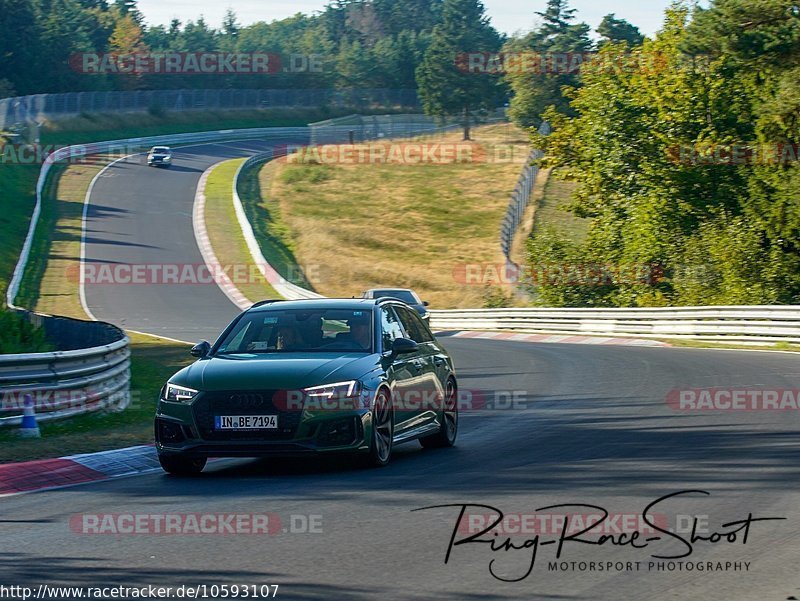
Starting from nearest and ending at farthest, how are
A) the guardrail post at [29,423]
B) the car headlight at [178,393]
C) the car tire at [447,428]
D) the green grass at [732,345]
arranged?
the car headlight at [178,393] < the car tire at [447,428] < the guardrail post at [29,423] < the green grass at [732,345]

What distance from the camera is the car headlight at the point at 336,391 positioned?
10.1 meters

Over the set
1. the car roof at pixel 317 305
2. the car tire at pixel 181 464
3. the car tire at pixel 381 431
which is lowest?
the car tire at pixel 181 464

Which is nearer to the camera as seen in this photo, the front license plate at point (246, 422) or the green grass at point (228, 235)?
the front license plate at point (246, 422)

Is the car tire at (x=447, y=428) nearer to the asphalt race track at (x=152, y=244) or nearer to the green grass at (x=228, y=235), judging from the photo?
the asphalt race track at (x=152, y=244)

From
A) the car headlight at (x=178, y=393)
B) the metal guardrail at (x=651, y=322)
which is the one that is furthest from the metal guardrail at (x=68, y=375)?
the metal guardrail at (x=651, y=322)

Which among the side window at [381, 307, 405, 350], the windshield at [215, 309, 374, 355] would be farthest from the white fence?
the windshield at [215, 309, 374, 355]

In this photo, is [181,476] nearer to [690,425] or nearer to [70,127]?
[690,425]

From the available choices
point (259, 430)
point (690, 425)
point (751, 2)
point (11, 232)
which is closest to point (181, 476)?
point (259, 430)

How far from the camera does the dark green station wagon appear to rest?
10.1 metres

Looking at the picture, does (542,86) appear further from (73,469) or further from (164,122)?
(73,469)

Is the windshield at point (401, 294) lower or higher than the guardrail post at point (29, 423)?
lower

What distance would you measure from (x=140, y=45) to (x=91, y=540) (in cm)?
13150

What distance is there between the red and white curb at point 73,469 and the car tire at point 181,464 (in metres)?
0.60

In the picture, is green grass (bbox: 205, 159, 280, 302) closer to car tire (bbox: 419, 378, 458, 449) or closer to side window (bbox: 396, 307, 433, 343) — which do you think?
side window (bbox: 396, 307, 433, 343)
